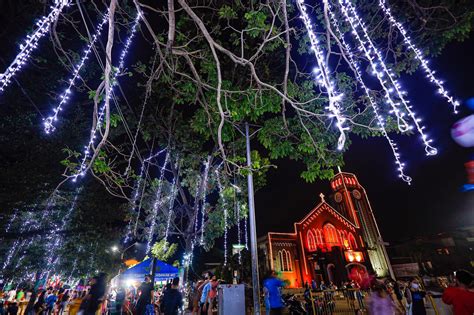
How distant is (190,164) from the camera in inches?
487

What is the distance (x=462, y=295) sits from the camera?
4.09m

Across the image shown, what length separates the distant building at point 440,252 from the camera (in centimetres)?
3638

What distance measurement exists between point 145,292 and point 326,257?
25.4m

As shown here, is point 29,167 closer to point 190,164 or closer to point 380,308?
point 190,164

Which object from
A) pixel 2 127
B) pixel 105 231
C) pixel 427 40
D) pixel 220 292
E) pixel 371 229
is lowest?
pixel 220 292

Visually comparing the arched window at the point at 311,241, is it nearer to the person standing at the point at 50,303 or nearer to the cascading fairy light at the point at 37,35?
the person standing at the point at 50,303

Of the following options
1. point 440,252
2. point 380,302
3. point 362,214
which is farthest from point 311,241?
point 440,252

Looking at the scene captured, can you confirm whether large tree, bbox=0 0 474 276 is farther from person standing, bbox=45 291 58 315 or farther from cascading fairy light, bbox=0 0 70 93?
person standing, bbox=45 291 58 315

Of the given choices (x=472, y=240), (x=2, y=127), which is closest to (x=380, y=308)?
(x=2, y=127)

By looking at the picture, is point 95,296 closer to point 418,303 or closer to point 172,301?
point 172,301

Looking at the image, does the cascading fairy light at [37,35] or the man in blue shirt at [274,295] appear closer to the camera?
the cascading fairy light at [37,35]

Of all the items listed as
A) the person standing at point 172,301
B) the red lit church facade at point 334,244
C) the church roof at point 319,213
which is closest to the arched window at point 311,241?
the red lit church facade at point 334,244

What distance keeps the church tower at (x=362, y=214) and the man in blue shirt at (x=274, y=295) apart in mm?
32405

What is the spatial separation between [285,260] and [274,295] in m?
22.9
